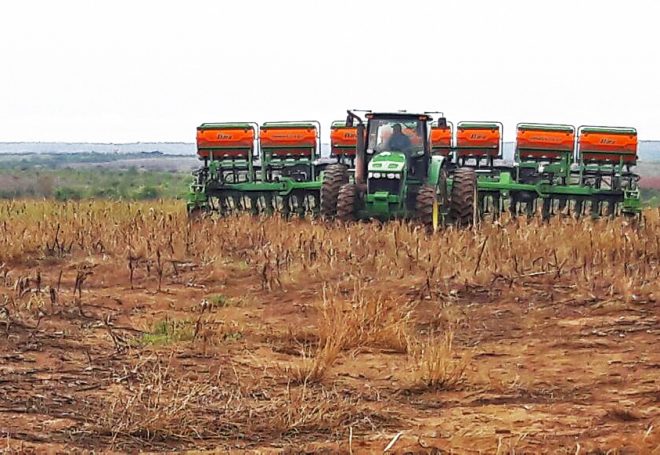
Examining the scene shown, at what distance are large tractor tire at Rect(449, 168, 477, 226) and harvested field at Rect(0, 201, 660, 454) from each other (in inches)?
112

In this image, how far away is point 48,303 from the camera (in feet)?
30.0

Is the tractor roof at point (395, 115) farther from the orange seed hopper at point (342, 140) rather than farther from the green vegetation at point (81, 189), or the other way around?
the green vegetation at point (81, 189)

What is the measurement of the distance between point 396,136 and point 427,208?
5.80 feet

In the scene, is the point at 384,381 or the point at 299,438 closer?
the point at 299,438

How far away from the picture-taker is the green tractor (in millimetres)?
15438

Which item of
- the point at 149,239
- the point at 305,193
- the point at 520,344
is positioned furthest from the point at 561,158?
the point at 520,344

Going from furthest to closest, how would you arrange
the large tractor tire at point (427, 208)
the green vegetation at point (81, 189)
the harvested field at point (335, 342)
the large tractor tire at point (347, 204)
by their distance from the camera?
the green vegetation at point (81, 189) < the large tractor tire at point (347, 204) < the large tractor tire at point (427, 208) < the harvested field at point (335, 342)

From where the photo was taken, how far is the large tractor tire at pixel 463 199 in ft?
54.5

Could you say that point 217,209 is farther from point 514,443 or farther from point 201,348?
point 514,443

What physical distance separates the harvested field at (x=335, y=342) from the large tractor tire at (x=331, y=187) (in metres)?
2.53

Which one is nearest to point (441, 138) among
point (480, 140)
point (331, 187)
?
point (480, 140)

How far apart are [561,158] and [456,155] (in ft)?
7.37

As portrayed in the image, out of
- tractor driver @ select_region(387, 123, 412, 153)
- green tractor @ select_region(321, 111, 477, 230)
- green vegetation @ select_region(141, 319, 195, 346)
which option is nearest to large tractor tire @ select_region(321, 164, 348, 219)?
green tractor @ select_region(321, 111, 477, 230)

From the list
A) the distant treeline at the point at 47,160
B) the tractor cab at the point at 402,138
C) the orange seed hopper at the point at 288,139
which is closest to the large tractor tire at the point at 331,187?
the tractor cab at the point at 402,138
